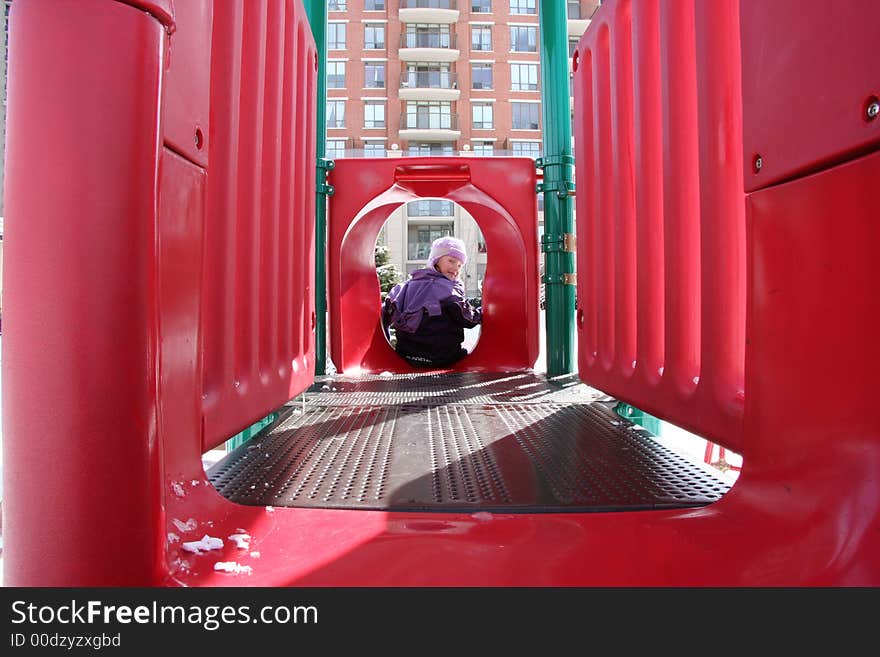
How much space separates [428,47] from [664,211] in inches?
1107

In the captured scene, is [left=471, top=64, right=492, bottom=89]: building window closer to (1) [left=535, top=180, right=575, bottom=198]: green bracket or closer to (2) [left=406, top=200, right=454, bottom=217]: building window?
(2) [left=406, top=200, right=454, bottom=217]: building window

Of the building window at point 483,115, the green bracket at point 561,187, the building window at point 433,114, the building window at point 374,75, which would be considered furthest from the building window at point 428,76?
the green bracket at point 561,187

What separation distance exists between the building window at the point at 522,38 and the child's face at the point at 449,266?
2581 centimetres

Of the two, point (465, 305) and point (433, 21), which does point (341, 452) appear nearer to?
point (465, 305)

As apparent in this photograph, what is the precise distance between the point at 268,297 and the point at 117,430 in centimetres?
87

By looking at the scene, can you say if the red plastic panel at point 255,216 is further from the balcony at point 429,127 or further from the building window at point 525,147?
the building window at point 525,147

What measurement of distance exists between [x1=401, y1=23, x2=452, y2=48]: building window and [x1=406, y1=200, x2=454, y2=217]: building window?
7.12 meters

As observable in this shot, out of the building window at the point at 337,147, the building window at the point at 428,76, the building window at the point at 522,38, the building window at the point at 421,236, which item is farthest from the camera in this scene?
the building window at the point at 421,236

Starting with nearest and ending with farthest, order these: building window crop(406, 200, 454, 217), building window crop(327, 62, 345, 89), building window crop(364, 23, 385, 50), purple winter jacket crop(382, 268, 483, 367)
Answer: purple winter jacket crop(382, 268, 483, 367)
building window crop(327, 62, 345, 89)
building window crop(364, 23, 385, 50)
building window crop(406, 200, 454, 217)

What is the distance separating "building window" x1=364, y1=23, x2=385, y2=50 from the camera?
26078 mm

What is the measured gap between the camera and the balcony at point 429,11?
26.1m

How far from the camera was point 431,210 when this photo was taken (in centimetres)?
2744

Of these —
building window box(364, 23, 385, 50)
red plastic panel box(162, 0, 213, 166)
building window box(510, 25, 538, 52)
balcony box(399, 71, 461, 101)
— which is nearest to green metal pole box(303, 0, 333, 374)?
red plastic panel box(162, 0, 213, 166)

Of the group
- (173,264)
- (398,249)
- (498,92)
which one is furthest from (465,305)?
(498,92)
